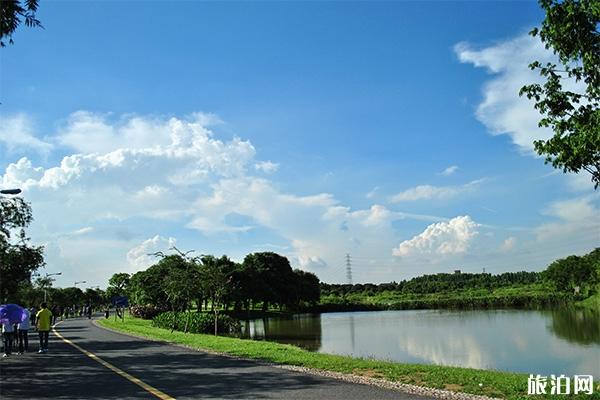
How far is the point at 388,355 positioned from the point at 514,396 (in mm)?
16907

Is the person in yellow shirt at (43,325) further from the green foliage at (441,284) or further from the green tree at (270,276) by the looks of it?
the green foliage at (441,284)

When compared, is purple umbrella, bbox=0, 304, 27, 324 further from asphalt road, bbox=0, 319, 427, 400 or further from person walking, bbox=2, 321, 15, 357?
asphalt road, bbox=0, 319, 427, 400

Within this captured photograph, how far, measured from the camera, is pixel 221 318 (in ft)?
128

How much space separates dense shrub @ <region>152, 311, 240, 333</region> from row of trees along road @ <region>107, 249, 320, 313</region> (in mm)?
1127

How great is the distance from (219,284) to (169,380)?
20.0 m

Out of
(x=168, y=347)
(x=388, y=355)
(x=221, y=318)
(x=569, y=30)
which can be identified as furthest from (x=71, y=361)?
(x=221, y=318)

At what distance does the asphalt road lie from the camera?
1008 centimetres

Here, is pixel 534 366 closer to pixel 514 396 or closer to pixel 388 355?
pixel 388 355

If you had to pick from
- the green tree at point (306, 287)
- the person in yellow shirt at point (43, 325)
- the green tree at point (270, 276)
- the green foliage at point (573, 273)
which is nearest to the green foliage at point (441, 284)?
the green foliage at point (573, 273)

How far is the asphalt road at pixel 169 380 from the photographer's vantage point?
33.1ft

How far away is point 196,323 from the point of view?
1385 inches

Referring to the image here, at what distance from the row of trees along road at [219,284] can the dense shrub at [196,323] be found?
3.70 feet

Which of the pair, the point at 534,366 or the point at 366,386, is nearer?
the point at 366,386

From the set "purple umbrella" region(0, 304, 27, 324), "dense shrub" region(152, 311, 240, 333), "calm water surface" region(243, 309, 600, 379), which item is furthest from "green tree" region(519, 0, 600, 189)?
"dense shrub" region(152, 311, 240, 333)
